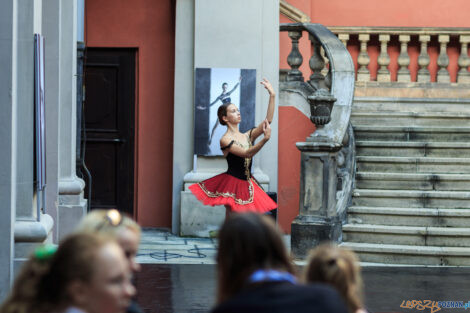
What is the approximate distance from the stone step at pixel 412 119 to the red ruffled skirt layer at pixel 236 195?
143 inches

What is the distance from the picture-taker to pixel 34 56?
21.2 feet

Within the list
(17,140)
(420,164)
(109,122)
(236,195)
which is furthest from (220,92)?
(17,140)

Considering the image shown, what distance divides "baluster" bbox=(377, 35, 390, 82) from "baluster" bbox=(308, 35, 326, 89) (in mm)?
1941

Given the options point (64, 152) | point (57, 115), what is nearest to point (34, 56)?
point (57, 115)

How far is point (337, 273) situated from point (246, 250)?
18.9 inches

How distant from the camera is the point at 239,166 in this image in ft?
26.8

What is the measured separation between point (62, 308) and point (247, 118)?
8.96 metres

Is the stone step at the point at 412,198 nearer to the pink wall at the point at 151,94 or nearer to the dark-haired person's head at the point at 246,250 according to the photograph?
the pink wall at the point at 151,94

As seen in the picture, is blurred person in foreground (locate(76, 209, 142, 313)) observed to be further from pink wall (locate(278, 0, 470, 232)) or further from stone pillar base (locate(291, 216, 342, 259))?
pink wall (locate(278, 0, 470, 232))

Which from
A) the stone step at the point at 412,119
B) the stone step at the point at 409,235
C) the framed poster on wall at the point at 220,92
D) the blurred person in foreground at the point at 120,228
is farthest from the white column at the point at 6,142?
the stone step at the point at 412,119

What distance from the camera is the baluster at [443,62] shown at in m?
12.6

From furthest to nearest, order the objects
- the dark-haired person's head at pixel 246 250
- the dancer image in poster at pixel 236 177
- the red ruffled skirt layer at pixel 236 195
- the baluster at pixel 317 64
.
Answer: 1. the baluster at pixel 317 64
2. the red ruffled skirt layer at pixel 236 195
3. the dancer image in poster at pixel 236 177
4. the dark-haired person's head at pixel 246 250

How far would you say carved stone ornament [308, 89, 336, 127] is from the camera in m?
9.27

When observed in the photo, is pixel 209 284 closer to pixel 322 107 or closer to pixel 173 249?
pixel 173 249
